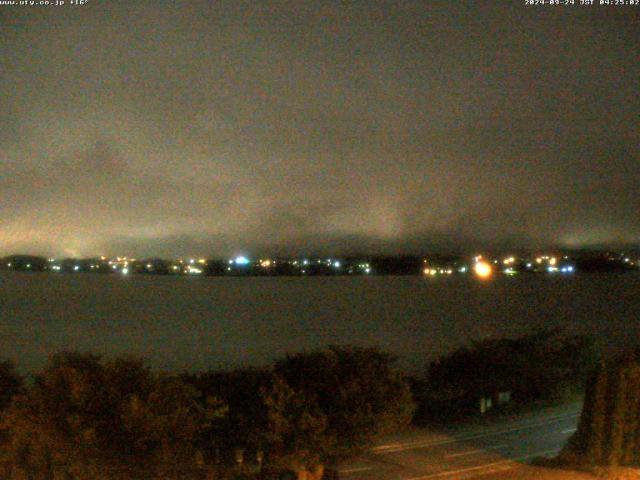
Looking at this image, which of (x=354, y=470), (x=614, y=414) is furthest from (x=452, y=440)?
(x=614, y=414)

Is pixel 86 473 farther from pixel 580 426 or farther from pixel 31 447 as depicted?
pixel 580 426

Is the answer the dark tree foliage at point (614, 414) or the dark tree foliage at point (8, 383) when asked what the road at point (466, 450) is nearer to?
the dark tree foliage at point (614, 414)

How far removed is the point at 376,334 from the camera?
84.0 m

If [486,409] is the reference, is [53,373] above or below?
above

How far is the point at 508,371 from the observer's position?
111ft

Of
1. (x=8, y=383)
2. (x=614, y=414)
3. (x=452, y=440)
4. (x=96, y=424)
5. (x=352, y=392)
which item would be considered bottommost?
(x=452, y=440)

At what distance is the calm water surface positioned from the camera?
7075 centimetres

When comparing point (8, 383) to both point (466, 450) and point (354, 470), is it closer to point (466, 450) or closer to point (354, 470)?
point (354, 470)

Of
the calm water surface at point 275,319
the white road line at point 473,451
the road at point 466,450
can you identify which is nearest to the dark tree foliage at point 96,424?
the road at point 466,450

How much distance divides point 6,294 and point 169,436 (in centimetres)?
14484

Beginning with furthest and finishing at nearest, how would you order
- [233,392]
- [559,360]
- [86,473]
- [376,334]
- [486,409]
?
[376,334], [559,360], [486,409], [233,392], [86,473]

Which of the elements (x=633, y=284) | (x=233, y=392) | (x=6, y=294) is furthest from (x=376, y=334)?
(x=633, y=284)

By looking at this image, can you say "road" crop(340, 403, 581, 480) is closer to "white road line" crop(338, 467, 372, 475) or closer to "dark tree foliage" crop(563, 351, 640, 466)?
"white road line" crop(338, 467, 372, 475)

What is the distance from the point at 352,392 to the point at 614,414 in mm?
4215
